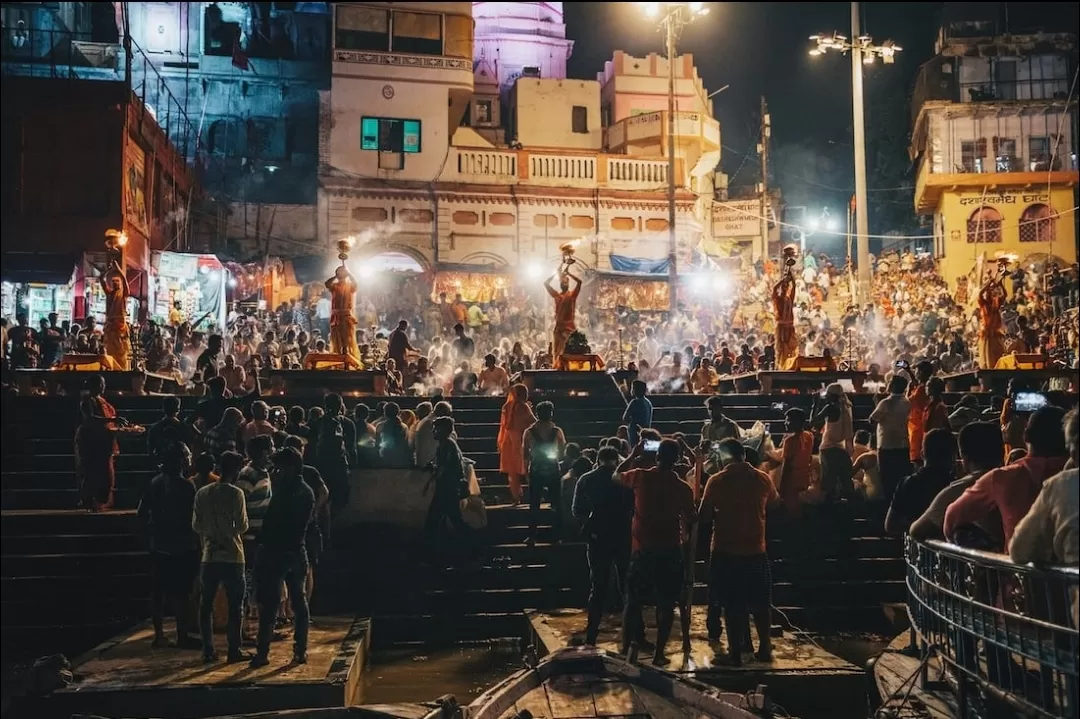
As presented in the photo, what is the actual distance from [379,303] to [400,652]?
24.2 metres

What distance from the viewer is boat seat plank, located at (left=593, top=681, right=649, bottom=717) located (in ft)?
19.3

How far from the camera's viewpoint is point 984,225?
40.4 m

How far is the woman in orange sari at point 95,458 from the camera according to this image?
12.4 m

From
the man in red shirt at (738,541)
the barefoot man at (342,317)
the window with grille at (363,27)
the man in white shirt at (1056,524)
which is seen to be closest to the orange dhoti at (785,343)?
the barefoot man at (342,317)

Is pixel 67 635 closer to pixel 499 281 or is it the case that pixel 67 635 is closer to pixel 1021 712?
pixel 1021 712

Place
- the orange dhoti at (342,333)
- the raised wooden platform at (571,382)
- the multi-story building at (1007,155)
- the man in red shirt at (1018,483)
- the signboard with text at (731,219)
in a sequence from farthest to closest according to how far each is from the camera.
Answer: the signboard with text at (731,219), the multi-story building at (1007,155), the orange dhoti at (342,333), the raised wooden platform at (571,382), the man in red shirt at (1018,483)

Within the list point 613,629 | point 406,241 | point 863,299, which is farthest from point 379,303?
point 613,629

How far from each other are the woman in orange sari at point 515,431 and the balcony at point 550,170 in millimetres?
24302

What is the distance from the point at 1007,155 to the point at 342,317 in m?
33.5

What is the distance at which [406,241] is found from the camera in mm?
36312

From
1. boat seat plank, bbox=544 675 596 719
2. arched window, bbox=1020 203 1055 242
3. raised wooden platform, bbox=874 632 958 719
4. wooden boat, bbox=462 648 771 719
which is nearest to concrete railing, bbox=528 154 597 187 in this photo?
arched window, bbox=1020 203 1055 242

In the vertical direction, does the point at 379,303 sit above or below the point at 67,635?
above

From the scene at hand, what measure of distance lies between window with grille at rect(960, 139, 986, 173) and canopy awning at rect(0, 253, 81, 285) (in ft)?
116

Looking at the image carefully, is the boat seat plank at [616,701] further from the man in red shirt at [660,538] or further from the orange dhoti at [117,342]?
the orange dhoti at [117,342]
